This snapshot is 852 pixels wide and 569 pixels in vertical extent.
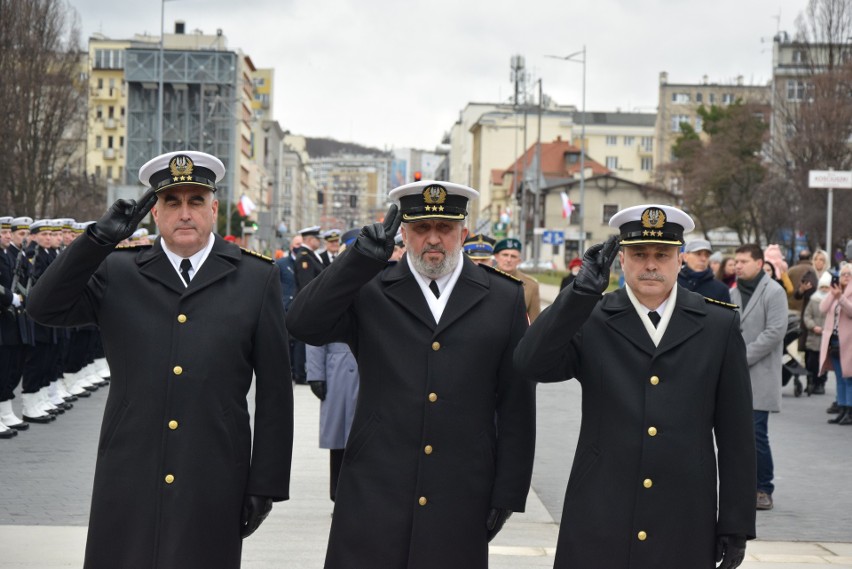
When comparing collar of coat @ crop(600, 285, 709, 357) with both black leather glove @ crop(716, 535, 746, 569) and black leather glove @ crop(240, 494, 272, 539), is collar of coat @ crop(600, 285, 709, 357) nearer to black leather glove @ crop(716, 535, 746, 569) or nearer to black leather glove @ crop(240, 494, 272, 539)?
black leather glove @ crop(716, 535, 746, 569)

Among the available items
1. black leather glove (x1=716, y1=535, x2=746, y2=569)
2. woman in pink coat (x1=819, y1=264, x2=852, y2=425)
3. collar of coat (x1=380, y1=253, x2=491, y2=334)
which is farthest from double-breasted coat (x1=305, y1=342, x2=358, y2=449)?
woman in pink coat (x1=819, y1=264, x2=852, y2=425)

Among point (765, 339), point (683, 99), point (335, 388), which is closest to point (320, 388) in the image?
point (335, 388)

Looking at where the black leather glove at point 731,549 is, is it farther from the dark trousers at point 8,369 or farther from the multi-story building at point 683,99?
the multi-story building at point 683,99

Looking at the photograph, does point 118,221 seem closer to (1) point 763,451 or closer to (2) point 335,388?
(2) point 335,388

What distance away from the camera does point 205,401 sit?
5012 millimetres

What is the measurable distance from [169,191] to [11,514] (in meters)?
5.19

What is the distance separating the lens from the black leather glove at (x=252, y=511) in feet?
16.7

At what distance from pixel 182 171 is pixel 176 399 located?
85cm

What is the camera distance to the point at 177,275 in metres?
5.14

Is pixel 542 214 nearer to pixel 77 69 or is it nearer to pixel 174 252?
pixel 77 69

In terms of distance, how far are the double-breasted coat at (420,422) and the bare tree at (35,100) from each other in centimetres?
3277

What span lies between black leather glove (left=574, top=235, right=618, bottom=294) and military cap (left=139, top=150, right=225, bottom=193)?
4.72 feet

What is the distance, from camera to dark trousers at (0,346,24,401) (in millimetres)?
14220

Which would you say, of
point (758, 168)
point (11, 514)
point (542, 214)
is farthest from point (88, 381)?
point (542, 214)
